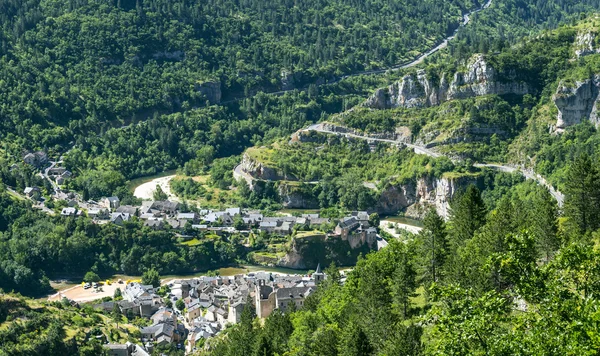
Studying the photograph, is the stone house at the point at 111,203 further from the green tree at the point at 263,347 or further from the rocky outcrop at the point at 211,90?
the green tree at the point at 263,347

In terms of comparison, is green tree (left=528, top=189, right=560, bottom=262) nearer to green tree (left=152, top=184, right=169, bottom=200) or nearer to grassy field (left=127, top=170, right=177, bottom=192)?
green tree (left=152, top=184, right=169, bottom=200)

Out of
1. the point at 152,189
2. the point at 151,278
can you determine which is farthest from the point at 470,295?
the point at 152,189

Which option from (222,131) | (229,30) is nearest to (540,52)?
(222,131)

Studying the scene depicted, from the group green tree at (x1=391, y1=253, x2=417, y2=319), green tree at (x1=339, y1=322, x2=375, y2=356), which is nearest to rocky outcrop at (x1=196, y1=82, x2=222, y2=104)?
green tree at (x1=391, y1=253, x2=417, y2=319)

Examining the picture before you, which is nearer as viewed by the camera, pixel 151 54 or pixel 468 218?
pixel 468 218

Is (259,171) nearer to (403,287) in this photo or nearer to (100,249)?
(100,249)

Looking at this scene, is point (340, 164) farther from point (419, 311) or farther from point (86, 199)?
point (419, 311)
